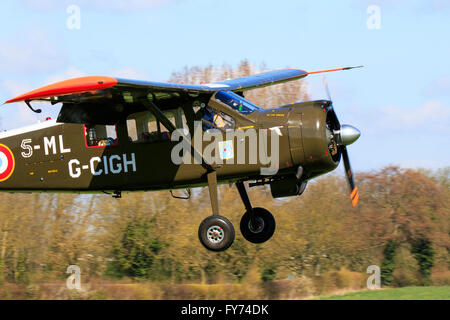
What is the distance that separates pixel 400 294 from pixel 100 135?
18255 millimetres

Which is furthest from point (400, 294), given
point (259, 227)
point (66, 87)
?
point (66, 87)

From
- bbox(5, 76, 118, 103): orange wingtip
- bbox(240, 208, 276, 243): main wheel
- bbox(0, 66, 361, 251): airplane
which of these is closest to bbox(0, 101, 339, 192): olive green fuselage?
bbox(0, 66, 361, 251): airplane

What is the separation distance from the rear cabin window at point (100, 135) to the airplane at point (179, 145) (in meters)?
→ 0.02

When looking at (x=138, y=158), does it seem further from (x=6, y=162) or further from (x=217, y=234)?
(x=6, y=162)

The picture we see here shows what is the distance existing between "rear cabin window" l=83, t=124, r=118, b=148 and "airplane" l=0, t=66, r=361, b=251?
0.07 ft

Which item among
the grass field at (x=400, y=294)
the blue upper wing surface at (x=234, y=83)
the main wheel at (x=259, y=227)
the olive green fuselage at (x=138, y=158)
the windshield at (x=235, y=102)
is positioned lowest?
the grass field at (x=400, y=294)

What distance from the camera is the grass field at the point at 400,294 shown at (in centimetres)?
2603

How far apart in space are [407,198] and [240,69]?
461 inches

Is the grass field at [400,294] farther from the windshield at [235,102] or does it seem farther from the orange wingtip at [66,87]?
the orange wingtip at [66,87]

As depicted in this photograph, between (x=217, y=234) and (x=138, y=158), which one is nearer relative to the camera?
(x=217, y=234)

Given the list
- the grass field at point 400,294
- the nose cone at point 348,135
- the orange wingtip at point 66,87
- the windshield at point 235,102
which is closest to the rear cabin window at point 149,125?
the windshield at point 235,102

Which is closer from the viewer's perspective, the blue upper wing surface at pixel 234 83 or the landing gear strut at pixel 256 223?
the blue upper wing surface at pixel 234 83

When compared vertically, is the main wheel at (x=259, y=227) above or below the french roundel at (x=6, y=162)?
below

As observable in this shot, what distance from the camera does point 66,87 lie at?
1052 cm
